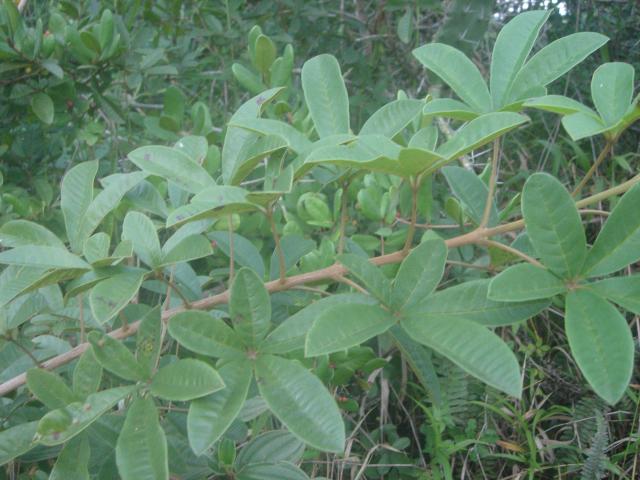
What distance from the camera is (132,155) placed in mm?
654

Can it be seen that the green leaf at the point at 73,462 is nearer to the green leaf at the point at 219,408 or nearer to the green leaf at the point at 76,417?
the green leaf at the point at 76,417

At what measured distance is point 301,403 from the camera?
20.9 inches

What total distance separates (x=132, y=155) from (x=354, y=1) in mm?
1619

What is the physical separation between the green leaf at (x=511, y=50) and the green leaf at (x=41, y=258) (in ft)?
1.40

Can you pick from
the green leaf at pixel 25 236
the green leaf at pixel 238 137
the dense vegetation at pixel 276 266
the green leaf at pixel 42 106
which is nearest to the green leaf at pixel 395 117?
the dense vegetation at pixel 276 266

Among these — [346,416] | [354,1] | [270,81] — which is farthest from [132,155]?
[354,1]

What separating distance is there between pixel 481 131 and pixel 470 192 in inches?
7.2

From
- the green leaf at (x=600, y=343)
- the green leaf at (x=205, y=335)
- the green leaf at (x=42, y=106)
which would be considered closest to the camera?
the green leaf at (x=600, y=343)

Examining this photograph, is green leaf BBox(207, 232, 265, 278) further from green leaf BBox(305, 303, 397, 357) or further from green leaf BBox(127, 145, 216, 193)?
green leaf BBox(305, 303, 397, 357)

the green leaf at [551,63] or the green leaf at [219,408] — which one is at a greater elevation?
the green leaf at [551,63]

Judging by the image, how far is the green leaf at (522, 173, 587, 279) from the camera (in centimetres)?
54

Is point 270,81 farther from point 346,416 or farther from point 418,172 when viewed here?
point 346,416

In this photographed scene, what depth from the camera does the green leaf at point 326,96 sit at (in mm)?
713

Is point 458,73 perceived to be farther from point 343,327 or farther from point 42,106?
point 42,106
